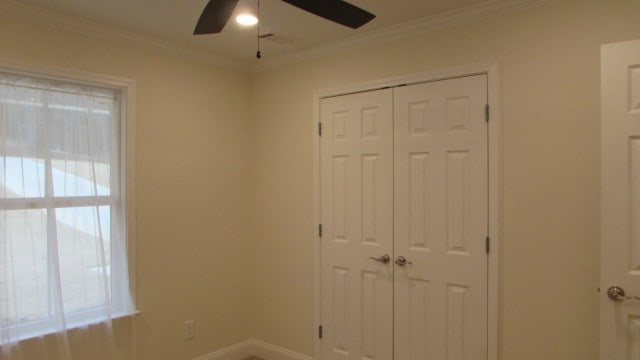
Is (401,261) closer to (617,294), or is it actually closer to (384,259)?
(384,259)

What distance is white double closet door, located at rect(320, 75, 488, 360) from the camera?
2.64 meters

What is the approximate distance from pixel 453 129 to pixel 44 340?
2800 millimetres

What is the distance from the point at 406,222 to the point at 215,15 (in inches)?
Answer: 71.2

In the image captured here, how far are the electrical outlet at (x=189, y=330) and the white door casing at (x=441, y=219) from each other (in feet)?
5.20

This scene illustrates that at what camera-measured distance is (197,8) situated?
2.60 meters

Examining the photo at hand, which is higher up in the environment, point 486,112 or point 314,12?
point 314,12

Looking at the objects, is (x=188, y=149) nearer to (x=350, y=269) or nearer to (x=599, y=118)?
(x=350, y=269)

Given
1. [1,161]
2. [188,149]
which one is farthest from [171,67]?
[1,161]

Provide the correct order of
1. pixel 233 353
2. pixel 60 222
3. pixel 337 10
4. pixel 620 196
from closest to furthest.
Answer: pixel 337 10, pixel 620 196, pixel 60 222, pixel 233 353

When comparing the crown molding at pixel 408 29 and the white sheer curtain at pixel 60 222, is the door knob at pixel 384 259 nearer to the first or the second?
the crown molding at pixel 408 29

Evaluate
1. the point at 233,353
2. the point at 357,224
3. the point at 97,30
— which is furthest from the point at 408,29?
the point at 233,353

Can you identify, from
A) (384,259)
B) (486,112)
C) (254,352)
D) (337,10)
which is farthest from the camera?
(254,352)

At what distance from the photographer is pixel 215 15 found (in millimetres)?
1700

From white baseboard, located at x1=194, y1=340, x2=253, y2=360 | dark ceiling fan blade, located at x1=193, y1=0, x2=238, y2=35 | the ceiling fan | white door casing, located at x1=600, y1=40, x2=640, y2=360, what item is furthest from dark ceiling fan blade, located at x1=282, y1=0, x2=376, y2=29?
white baseboard, located at x1=194, y1=340, x2=253, y2=360
